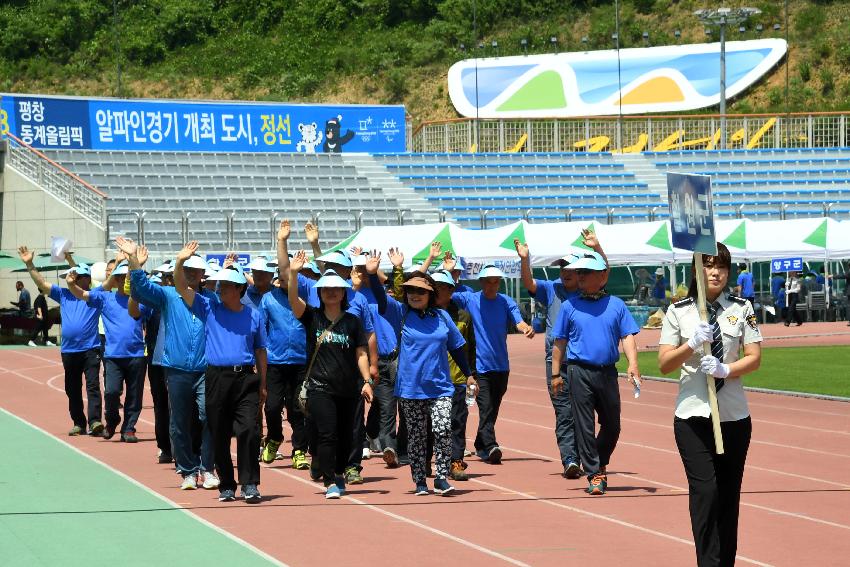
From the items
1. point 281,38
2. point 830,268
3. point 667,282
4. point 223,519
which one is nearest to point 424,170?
point 667,282

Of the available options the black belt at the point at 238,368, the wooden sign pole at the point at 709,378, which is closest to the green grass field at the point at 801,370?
the black belt at the point at 238,368

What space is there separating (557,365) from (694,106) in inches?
2176

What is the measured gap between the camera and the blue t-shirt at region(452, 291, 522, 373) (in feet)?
44.6

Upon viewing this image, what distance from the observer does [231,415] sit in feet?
36.8

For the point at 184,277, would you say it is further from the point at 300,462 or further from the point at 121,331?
the point at 121,331

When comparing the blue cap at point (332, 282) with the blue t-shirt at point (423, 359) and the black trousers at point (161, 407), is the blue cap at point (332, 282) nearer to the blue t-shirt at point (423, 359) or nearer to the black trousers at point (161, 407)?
the blue t-shirt at point (423, 359)

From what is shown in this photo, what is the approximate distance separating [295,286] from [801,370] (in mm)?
14138

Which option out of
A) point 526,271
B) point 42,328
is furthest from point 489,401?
point 42,328

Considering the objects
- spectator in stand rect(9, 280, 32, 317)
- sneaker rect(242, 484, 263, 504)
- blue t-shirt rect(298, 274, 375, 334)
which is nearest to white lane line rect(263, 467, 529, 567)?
sneaker rect(242, 484, 263, 504)

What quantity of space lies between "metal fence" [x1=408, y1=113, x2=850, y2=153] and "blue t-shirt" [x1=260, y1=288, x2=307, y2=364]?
117ft

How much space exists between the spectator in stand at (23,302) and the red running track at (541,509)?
825 inches

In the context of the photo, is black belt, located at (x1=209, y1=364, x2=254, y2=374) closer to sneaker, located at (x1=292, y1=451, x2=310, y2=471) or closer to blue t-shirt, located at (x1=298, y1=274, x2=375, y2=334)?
blue t-shirt, located at (x1=298, y1=274, x2=375, y2=334)

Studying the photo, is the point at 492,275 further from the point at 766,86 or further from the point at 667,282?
the point at 766,86

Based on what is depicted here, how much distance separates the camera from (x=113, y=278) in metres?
15.0
